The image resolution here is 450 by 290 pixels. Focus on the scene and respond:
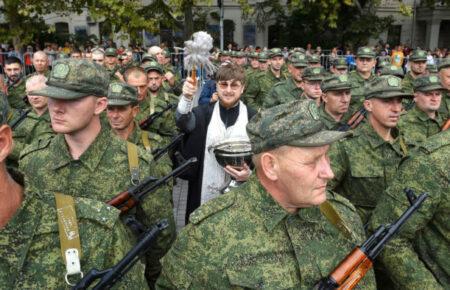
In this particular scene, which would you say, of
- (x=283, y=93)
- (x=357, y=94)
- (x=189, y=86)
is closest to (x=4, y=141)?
(x=189, y=86)

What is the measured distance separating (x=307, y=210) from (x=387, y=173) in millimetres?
1742

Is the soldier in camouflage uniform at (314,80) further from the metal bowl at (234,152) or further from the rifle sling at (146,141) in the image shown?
the metal bowl at (234,152)

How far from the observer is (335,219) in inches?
92.1

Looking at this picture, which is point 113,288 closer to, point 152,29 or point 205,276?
point 205,276

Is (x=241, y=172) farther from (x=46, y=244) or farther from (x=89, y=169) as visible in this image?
(x=46, y=244)

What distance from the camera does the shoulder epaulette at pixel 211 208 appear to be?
228 cm

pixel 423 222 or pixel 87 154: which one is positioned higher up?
pixel 87 154

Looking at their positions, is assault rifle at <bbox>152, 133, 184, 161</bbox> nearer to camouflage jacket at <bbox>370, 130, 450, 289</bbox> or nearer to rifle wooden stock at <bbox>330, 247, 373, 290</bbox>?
camouflage jacket at <bbox>370, 130, 450, 289</bbox>

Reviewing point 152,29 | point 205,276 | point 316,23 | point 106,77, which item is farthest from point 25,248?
point 316,23

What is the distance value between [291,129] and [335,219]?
1.77ft

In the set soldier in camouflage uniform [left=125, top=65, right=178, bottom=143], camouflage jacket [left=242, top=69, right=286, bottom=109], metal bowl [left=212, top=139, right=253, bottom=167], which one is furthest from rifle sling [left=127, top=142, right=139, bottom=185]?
camouflage jacket [left=242, top=69, right=286, bottom=109]

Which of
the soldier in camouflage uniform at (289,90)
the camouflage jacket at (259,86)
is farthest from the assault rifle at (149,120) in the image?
the camouflage jacket at (259,86)

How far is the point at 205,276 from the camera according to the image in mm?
2189

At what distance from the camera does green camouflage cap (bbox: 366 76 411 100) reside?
3.99 meters
